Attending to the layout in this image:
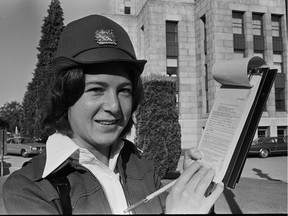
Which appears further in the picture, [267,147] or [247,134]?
[267,147]

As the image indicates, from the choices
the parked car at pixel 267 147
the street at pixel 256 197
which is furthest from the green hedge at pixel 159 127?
the parked car at pixel 267 147

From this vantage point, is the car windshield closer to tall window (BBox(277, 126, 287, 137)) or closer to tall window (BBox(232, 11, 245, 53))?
tall window (BBox(232, 11, 245, 53))

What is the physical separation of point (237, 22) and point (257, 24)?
1700 mm

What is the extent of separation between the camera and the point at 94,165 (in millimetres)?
1420

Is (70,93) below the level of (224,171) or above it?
above

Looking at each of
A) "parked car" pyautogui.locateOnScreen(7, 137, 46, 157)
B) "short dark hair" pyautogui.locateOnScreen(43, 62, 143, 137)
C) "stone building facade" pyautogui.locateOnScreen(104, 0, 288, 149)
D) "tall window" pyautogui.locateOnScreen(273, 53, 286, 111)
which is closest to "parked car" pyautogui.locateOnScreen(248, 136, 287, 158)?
"stone building facade" pyautogui.locateOnScreen(104, 0, 288, 149)

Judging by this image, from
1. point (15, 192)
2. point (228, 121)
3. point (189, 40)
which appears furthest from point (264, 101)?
point (189, 40)

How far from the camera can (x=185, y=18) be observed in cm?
2141

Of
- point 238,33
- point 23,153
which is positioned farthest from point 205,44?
point 23,153

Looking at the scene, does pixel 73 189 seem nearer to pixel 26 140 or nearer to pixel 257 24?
pixel 26 140

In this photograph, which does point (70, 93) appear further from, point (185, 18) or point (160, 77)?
point (185, 18)

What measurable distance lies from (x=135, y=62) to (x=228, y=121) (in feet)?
1.75

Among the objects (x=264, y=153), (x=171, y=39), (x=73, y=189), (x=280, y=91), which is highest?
(x=171, y=39)

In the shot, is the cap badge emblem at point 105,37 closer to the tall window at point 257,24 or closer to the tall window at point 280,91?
the tall window at point 280,91
